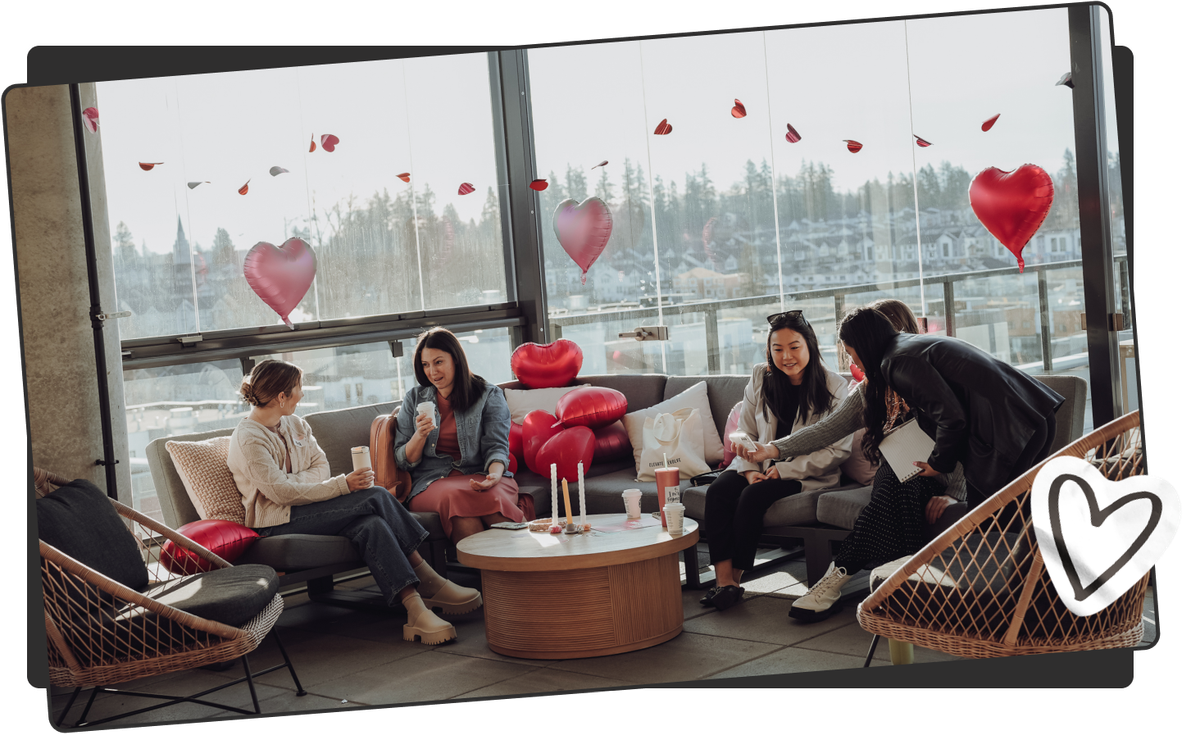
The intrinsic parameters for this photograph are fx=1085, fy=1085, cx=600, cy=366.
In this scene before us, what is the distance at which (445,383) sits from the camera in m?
4.45

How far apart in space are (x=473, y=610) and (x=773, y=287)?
212 centimetres

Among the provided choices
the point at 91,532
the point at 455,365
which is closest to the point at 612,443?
the point at 455,365

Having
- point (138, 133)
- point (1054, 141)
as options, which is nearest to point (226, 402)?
point (138, 133)

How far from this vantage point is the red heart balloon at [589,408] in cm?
482

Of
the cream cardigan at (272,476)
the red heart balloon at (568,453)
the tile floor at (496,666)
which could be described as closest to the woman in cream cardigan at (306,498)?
the cream cardigan at (272,476)

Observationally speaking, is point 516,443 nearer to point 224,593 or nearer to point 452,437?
point 452,437

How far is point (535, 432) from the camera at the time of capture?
4.84 meters

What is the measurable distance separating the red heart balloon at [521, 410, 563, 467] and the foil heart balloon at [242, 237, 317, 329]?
1.21 m

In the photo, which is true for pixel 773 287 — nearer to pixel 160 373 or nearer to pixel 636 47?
pixel 636 47

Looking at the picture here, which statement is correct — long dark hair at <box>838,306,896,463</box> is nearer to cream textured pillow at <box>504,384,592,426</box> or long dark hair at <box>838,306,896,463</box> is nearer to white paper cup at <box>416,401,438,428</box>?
white paper cup at <box>416,401,438,428</box>

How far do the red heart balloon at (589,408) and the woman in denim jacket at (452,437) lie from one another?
388 mm

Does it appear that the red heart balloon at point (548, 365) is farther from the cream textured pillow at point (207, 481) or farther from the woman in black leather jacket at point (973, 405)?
the woman in black leather jacket at point (973, 405)

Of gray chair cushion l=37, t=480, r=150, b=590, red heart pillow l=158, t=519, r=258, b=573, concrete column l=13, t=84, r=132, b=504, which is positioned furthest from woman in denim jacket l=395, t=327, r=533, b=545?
concrete column l=13, t=84, r=132, b=504

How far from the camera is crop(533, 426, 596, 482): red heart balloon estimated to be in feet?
15.4
